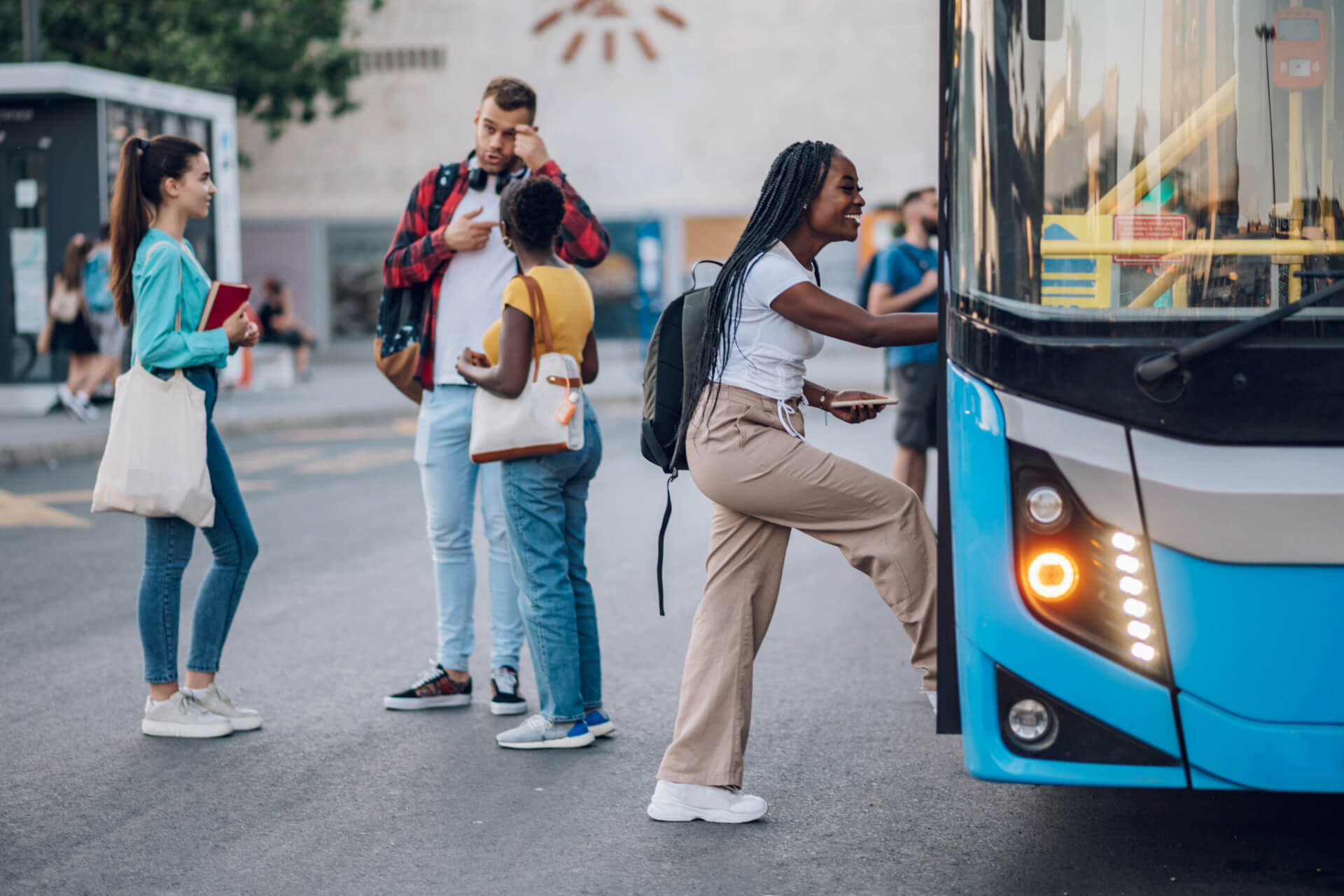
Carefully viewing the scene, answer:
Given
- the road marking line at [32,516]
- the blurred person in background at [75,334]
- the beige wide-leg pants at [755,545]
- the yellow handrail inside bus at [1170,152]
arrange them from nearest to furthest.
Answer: the yellow handrail inside bus at [1170,152] < the beige wide-leg pants at [755,545] < the road marking line at [32,516] < the blurred person in background at [75,334]

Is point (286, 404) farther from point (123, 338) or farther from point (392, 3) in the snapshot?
point (392, 3)

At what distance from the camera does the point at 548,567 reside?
483 cm

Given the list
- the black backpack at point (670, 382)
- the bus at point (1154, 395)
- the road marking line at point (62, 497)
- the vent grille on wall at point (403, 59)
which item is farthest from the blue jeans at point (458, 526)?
the vent grille on wall at point (403, 59)

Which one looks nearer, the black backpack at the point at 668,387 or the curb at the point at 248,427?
the black backpack at the point at 668,387

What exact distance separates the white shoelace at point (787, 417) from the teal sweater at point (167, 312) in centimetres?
193

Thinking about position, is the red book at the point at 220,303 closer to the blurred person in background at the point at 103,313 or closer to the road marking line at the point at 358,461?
the road marking line at the point at 358,461

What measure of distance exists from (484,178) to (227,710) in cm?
195

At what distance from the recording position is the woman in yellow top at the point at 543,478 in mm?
4746

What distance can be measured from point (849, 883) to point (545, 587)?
1509 mm

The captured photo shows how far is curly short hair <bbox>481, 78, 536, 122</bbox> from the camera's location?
16.9ft

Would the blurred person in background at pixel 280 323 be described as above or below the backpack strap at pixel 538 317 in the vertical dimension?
above

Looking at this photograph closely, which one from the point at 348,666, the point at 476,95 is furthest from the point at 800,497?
the point at 476,95

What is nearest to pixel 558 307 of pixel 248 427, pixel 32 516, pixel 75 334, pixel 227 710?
pixel 227 710

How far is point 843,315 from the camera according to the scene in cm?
386
